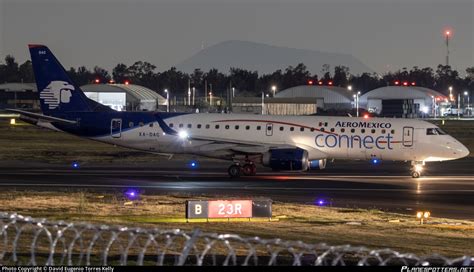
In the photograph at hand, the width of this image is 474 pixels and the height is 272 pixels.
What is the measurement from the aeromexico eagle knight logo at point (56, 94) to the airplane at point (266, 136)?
1002 millimetres

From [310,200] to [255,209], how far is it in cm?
690

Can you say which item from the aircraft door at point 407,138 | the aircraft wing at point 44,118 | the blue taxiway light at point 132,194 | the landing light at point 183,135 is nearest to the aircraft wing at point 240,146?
the landing light at point 183,135

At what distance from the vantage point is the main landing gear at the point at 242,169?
4531 cm

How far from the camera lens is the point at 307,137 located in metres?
46.5

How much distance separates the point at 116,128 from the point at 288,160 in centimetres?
935

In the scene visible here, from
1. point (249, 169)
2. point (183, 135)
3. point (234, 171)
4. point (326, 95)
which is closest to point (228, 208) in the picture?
point (234, 171)

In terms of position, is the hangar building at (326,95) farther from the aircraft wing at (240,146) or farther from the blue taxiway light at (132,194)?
the blue taxiway light at (132,194)

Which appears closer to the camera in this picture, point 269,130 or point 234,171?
point 234,171

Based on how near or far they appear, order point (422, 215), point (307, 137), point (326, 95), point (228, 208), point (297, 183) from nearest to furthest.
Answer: point (228, 208), point (422, 215), point (297, 183), point (307, 137), point (326, 95)

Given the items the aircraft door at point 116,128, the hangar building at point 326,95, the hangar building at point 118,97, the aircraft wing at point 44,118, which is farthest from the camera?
the hangar building at point 326,95

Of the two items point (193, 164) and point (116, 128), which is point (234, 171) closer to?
point (116, 128)

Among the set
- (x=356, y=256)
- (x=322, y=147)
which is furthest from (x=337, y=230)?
(x=322, y=147)

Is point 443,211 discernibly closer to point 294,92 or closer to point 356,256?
point 356,256

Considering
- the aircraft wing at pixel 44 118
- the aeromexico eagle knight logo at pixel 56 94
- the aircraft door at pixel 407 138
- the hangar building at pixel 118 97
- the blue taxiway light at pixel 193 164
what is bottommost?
the blue taxiway light at pixel 193 164
